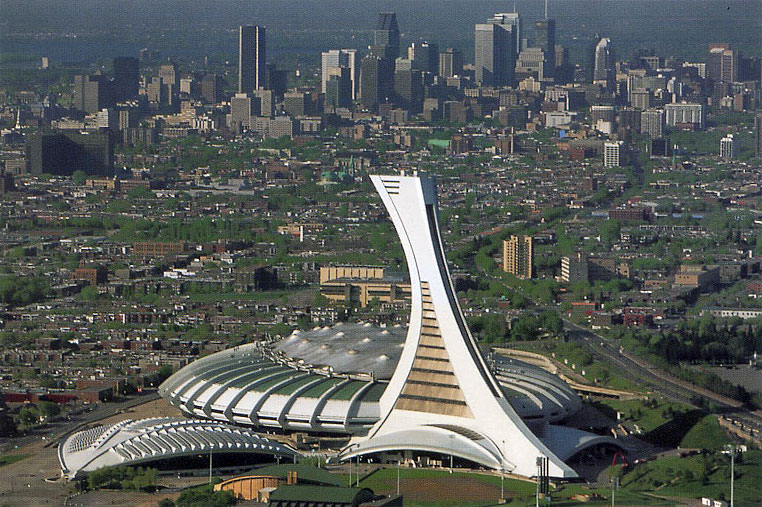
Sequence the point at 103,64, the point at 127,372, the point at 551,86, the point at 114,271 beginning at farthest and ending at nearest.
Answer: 1. the point at 551,86
2. the point at 103,64
3. the point at 114,271
4. the point at 127,372

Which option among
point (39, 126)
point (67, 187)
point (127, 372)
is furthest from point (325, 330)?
point (39, 126)

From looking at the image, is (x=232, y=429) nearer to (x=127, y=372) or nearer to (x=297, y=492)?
(x=297, y=492)

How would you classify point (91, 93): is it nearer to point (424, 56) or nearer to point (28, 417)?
point (424, 56)

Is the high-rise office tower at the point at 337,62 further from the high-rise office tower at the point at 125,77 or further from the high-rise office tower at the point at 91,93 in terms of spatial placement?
the high-rise office tower at the point at 91,93

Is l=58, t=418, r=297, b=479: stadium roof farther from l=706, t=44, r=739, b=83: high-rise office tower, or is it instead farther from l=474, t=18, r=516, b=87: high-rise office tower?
l=474, t=18, r=516, b=87: high-rise office tower

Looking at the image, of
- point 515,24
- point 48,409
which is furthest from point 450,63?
point 48,409
